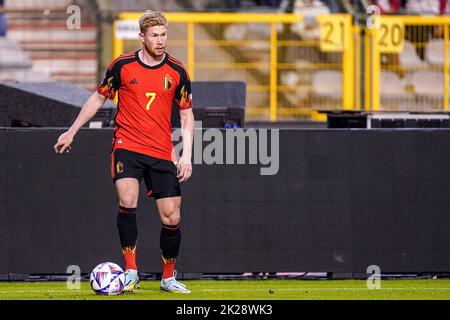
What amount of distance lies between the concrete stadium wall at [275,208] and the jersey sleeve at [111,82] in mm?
1675

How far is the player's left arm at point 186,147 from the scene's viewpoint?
11.5m

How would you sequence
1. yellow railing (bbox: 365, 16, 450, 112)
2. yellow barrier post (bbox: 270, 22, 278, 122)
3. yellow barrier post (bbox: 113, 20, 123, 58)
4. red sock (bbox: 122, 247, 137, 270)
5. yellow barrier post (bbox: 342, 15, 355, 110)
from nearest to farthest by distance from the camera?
red sock (bbox: 122, 247, 137, 270) < yellow barrier post (bbox: 270, 22, 278, 122) < yellow barrier post (bbox: 113, 20, 123, 58) < yellow railing (bbox: 365, 16, 450, 112) < yellow barrier post (bbox: 342, 15, 355, 110)

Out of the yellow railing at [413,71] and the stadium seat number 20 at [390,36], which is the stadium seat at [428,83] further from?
the stadium seat number 20 at [390,36]

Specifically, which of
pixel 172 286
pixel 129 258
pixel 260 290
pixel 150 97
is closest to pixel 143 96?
pixel 150 97

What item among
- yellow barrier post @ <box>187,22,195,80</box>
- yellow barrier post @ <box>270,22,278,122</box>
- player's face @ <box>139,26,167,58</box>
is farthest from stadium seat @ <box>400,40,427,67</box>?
player's face @ <box>139,26,167,58</box>

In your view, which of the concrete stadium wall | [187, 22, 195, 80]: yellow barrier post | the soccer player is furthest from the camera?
[187, 22, 195, 80]: yellow barrier post

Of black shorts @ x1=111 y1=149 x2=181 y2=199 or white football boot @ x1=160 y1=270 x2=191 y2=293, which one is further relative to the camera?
white football boot @ x1=160 y1=270 x2=191 y2=293

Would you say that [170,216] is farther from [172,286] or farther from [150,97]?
[150,97]

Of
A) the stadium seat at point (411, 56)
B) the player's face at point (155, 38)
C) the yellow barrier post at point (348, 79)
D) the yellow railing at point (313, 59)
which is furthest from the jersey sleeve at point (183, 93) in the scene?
the stadium seat at point (411, 56)

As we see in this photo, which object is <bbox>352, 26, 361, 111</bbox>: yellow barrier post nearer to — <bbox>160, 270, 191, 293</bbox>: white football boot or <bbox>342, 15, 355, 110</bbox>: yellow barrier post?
<bbox>342, 15, 355, 110</bbox>: yellow barrier post

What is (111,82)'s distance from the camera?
1148 centimetres

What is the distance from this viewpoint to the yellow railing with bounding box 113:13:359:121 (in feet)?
76.1
